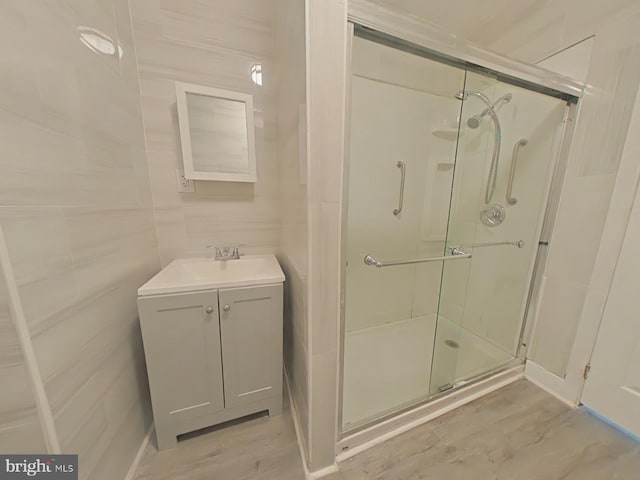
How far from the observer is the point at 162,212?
1279 millimetres

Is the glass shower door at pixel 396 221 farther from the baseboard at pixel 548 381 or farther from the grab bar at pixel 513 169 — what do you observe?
the baseboard at pixel 548 381

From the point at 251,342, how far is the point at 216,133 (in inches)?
47.6

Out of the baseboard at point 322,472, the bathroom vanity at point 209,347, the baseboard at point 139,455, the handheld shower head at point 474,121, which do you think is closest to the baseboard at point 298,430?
the baseboard at point 322,472

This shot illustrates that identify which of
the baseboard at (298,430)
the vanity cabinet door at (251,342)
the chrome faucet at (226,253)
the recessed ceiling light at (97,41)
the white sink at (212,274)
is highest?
the recessed ceiling light at (97,41)

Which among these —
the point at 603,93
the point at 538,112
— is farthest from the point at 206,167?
the point at 603,93

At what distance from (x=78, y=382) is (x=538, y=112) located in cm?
252

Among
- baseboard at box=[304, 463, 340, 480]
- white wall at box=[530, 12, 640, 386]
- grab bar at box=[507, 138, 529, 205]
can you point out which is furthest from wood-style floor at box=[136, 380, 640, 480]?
grab bar at box=[507, 138, 529, 205]

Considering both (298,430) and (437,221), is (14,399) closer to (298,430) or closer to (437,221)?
(298,430)

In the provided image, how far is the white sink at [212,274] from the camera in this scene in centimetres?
94

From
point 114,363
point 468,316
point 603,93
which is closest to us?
point 114,363

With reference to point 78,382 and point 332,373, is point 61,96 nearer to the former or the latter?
point 78,382

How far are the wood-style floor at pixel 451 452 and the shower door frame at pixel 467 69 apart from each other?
0.24 ft

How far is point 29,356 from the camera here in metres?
0.54

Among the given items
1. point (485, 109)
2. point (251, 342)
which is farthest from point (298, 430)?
point (485, 109)
